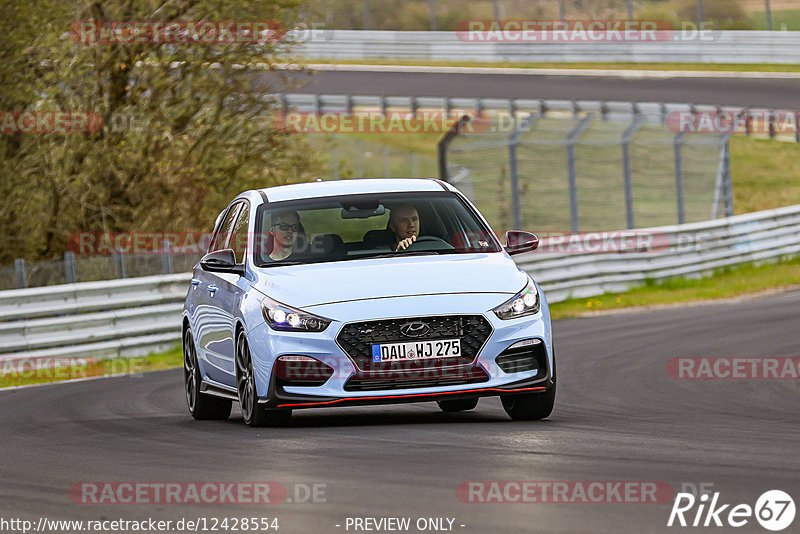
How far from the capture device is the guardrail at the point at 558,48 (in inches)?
1753

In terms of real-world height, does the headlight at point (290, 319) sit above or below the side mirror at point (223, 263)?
below

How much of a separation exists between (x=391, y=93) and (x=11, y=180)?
74.6 ft

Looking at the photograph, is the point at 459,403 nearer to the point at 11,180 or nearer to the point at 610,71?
the point at 11,180

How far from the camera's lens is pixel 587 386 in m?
13.1

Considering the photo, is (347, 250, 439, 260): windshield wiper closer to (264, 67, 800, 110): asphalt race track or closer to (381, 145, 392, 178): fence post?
(264, 67, 800, 110): asphalt race track

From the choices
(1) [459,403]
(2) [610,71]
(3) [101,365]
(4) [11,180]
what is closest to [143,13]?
(4) [11,180]

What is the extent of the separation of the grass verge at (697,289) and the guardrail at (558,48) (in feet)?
61.4

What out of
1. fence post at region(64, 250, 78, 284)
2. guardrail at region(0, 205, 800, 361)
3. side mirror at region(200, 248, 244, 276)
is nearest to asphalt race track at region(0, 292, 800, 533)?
side mirror at region(200, 248, 244, 276)

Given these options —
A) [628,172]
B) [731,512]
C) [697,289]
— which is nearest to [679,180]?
[628,172]

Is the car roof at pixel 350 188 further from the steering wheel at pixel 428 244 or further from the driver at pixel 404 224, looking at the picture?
the steering wheel at pixel 428 244

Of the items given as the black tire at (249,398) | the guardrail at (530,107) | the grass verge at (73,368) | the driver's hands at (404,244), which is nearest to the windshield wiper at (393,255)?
the driver's hands at (404,244)

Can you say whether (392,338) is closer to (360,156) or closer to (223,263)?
(223,263)

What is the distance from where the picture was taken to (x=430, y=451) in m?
8.05

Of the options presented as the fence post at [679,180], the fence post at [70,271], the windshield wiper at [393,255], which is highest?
the windshield wiper at [393,255]
